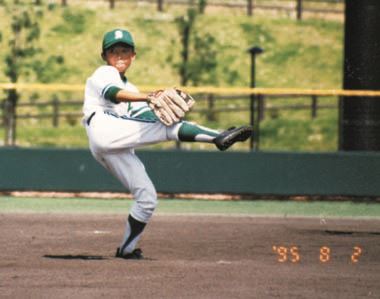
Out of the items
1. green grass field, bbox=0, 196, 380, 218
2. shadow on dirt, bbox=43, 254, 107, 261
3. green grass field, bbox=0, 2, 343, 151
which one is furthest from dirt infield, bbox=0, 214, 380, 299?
green grass field, bbox=0, 2, 343, 151

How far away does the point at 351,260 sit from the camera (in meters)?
11.2

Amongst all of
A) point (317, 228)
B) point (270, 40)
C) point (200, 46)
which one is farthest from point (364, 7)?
point (270, 40)

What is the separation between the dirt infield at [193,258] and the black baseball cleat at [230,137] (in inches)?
38.2

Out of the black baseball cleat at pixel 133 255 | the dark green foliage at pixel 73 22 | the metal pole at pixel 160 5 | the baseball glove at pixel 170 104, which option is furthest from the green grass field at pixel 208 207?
the metal pole at pixel 160 5

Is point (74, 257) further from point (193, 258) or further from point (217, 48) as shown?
point (217, 48)

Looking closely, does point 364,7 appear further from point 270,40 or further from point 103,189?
point 270,40

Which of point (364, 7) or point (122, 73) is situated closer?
point (122, 73)

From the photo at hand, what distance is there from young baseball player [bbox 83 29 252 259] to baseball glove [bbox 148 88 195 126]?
0.57 ft

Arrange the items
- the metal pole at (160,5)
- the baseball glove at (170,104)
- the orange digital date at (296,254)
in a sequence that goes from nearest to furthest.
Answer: the baseball glove at (170,104)
the orange digital date at (296,254)
the metal pole at (160,5)

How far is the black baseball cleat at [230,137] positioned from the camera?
401 inches

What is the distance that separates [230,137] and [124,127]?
3.47 ft

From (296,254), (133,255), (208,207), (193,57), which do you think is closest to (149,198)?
(133,255)

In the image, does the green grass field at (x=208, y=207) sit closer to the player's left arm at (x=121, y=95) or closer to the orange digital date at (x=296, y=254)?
the orange digital date at (x=296, y=254)

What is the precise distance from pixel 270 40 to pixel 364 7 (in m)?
23.1
